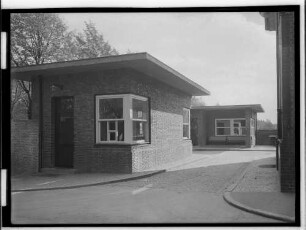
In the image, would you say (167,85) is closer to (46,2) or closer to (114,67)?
(114,67)

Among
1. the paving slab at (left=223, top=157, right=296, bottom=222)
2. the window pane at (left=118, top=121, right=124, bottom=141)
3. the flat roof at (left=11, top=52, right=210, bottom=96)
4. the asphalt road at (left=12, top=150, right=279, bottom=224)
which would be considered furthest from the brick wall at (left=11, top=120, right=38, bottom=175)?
the paving slab at (left=223, top=157, right=296, bottom=222)

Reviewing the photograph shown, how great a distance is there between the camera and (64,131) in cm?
1240

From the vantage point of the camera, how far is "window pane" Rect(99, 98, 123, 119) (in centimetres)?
1194

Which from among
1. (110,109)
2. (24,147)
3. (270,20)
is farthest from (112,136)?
(270,20)

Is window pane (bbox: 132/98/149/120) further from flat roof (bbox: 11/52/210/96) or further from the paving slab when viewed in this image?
the paving slab

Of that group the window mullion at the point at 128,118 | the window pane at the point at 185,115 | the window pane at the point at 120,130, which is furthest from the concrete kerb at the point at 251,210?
the window pane at the point at 185,115

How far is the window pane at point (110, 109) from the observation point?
11.9m

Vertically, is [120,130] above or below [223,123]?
below

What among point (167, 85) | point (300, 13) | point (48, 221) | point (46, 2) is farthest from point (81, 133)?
point (300, 13)

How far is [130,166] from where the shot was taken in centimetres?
1125

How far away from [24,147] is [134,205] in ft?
22.0

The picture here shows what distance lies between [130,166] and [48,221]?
5289 millimetres

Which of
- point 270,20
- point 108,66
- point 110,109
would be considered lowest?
point 110,109

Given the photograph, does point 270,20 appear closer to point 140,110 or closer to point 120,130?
point 140,110
